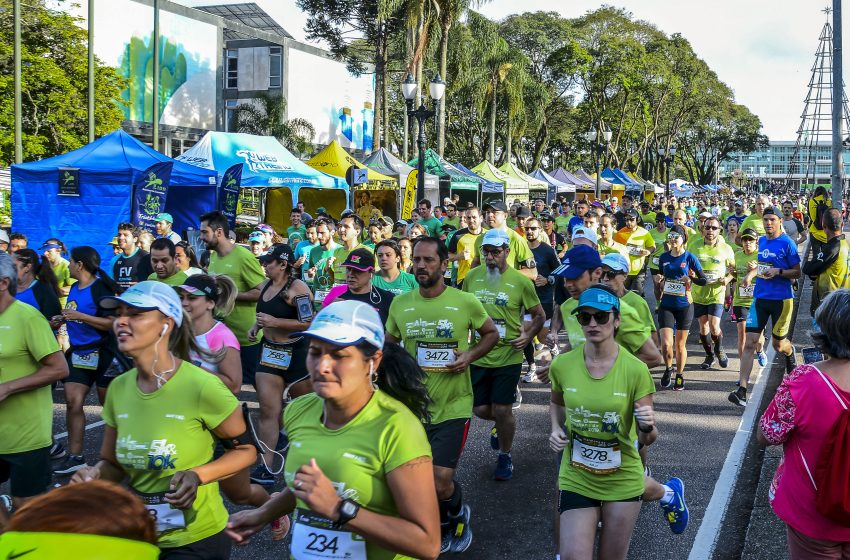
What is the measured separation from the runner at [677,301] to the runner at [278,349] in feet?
15.7

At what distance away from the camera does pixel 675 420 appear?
Answer: 859 centimetres

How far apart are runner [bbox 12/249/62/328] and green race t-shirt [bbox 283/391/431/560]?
3.75 metres

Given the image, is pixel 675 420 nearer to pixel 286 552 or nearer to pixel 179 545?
pixel 286 552

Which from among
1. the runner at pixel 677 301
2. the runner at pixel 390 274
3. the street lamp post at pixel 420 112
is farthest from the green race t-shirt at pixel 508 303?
the street lamp post at pixel 420 112

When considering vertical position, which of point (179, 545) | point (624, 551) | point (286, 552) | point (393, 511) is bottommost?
point (286, 552)

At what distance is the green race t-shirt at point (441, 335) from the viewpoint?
565 cm

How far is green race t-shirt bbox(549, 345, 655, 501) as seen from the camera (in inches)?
164

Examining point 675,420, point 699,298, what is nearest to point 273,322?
point 675,420

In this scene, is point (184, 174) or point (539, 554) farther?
point (184, 174)

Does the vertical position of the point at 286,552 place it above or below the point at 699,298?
below

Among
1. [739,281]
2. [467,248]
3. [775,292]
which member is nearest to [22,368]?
[775,292]

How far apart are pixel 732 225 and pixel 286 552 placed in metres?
10.5

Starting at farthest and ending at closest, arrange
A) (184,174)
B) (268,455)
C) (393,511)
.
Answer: (184,174), (268,455), (393,511)

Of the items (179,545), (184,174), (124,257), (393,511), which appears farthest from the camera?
(184,174)
